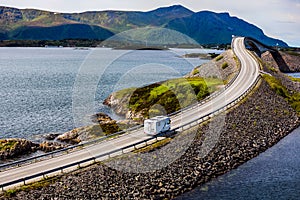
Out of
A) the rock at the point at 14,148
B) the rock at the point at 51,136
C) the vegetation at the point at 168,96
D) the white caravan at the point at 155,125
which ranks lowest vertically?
the rock at the point at 51,136

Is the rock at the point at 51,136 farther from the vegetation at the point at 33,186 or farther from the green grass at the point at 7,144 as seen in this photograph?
the vegetation at the point at 33,186

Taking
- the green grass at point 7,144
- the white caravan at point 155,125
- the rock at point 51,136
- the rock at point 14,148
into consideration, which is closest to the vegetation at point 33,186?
the white caravan at point 155,125

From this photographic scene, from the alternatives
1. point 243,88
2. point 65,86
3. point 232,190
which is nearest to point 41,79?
point 65,86

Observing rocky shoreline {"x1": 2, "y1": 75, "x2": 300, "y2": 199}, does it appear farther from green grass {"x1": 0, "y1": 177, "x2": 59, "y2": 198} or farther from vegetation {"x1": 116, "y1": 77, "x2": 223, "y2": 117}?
vegetation {"x1": 116, "y1": 77, "x2": 223, "y2": 117}

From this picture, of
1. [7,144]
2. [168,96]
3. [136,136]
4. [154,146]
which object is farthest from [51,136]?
[168,96]

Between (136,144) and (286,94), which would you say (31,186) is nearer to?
(136,144)

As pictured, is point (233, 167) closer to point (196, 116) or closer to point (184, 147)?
point (184, 147)
